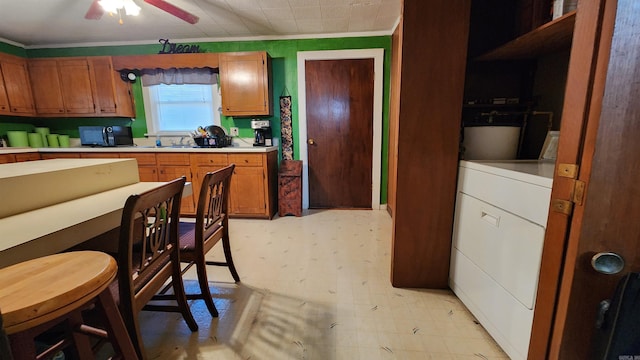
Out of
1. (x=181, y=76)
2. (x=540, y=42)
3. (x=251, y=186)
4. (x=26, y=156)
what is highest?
(x=181, y=76)

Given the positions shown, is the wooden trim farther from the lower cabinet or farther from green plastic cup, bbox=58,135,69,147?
green plastic cup, bbox=58,135,69,147

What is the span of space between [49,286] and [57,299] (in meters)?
0.07

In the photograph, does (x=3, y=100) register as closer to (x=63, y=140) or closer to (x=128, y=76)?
(x=63, y=140)

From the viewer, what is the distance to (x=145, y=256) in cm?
110

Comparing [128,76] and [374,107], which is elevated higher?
[128,76]

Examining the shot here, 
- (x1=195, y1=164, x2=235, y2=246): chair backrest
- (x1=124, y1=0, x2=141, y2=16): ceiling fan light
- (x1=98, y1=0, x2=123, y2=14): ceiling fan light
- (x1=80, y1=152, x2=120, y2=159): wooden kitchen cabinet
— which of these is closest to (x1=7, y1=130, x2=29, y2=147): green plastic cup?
(x1=80, y1=152, x2=120, y2=159): wooden kitchen cabinet

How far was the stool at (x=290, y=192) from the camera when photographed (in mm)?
3277

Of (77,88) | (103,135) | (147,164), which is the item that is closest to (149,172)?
(147,164)

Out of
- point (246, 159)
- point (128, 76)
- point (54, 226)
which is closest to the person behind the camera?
point (54, 226)

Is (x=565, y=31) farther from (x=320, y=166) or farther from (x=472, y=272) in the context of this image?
(x=320, y=166)

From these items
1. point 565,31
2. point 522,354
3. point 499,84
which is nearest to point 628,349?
point 522,354

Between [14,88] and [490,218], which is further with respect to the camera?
[14,88]

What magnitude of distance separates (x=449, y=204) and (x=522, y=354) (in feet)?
2.61

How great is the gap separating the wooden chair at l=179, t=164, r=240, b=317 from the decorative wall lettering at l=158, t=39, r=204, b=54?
2.65m
